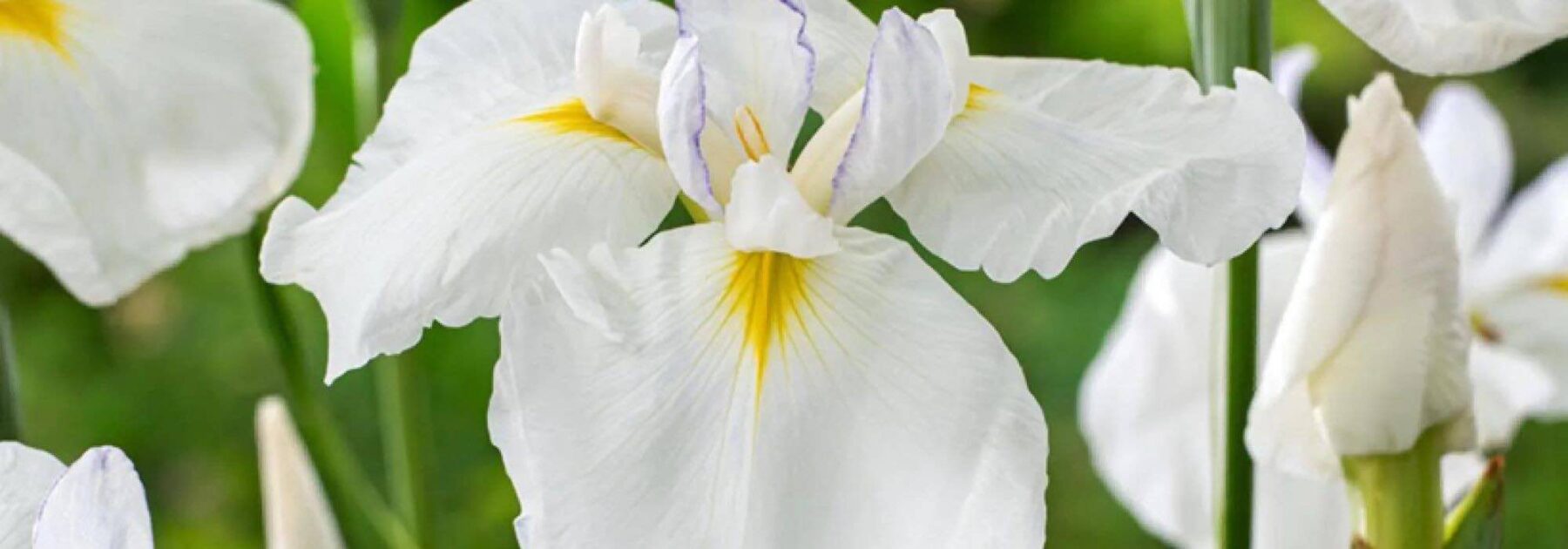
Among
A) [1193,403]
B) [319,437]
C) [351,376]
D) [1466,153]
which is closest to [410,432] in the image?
[319,437]

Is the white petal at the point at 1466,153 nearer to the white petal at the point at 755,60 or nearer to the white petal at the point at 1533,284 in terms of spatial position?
the white petal at the point at 1533,284

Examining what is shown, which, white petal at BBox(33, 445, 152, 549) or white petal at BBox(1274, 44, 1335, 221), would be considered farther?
white petal at BBox(1274, 44, 1335, 221)

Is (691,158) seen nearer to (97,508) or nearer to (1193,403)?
(97,508)

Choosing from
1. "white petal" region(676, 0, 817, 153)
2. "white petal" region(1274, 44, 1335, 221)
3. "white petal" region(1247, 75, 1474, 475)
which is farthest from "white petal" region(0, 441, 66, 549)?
"white petal" region(1274, 44, 1335, 221)

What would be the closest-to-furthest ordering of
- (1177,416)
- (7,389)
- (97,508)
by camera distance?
(97,508) < (7,389) < (1177,416)

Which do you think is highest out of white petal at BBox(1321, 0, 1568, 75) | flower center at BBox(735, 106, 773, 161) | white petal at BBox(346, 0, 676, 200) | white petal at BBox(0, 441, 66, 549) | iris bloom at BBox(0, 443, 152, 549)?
white petal at BBox(1321, 0, 1568, 75)

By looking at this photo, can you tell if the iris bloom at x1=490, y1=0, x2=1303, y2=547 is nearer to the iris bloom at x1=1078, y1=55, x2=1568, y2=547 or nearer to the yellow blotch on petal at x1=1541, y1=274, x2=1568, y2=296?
the iris bloom at x1=1078, y1=55, x2=1568, y2=547
